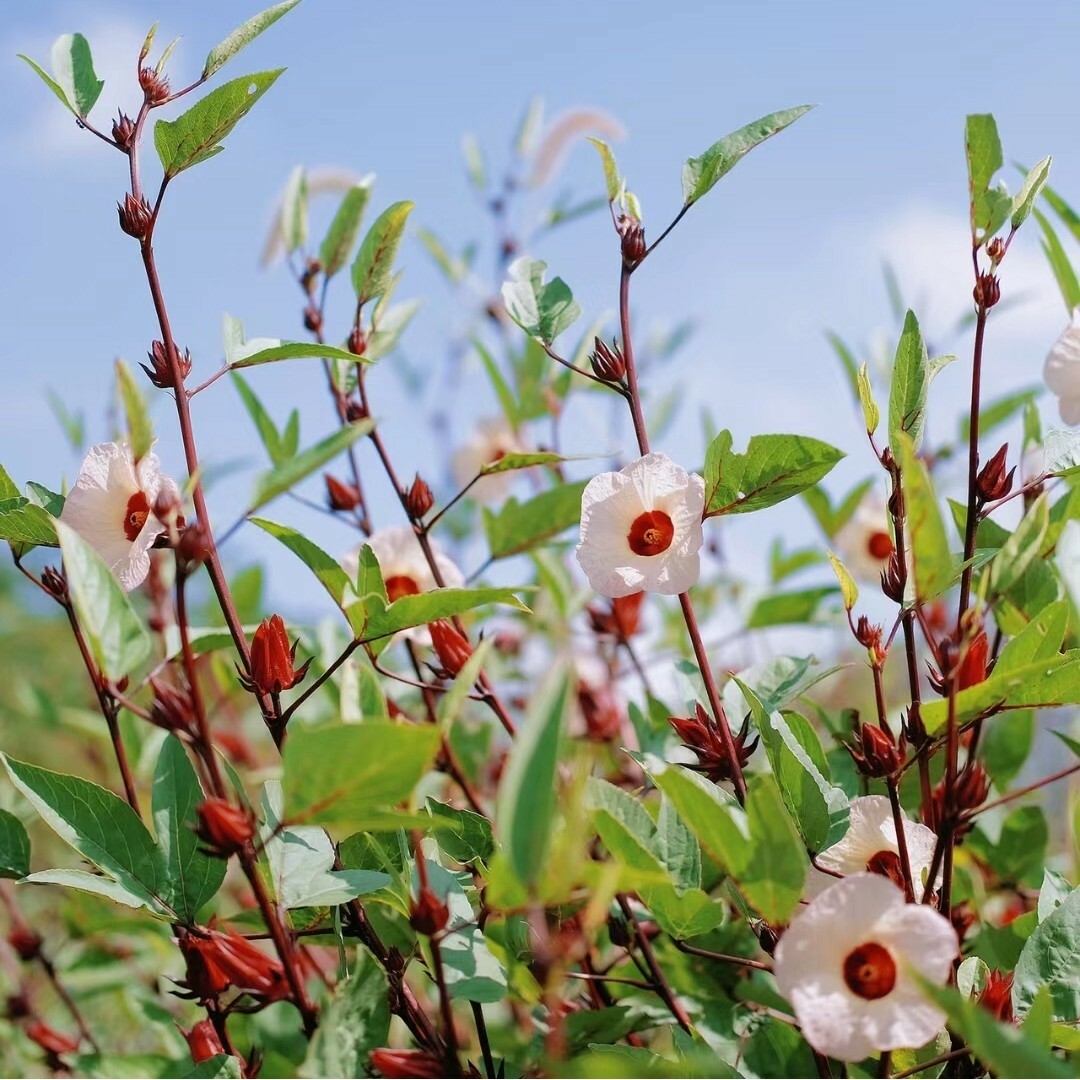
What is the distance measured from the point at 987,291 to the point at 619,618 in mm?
585

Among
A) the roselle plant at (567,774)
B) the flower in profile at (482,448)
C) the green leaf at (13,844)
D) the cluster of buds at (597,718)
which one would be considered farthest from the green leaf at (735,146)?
the flower in profile at (482,448)

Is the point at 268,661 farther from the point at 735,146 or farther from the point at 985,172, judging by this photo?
the point at 985,172

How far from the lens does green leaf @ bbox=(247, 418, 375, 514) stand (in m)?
0.47

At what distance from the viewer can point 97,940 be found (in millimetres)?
1510

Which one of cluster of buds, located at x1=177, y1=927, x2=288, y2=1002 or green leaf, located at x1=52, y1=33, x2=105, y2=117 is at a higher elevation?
green leaf, located at x1=52, y1=33, x2=105, y2=117

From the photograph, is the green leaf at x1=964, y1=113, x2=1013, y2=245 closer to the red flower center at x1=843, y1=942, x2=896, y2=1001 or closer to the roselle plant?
the roselle plant

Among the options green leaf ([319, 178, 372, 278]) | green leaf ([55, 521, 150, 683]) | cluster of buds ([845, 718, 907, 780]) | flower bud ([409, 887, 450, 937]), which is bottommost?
flower bud ([409, 887, 450, 937])

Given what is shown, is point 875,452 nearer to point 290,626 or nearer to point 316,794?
point 316,794

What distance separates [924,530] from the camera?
1.63 feet

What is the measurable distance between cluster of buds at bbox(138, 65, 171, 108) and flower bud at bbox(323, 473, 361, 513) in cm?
40

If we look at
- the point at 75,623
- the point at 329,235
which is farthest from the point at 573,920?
the point at 329,235

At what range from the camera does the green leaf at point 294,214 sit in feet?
3.34

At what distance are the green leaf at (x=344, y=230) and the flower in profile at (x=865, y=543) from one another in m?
0.73

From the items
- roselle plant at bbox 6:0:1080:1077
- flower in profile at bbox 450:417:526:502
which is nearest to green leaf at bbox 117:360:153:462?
roselle plant at bbox 6:0:1080:1077
